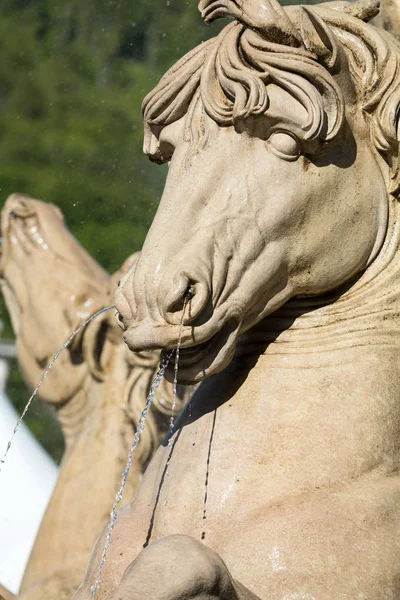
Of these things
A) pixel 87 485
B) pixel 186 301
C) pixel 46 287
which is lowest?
pixel 87 485

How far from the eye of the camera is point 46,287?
5.74 meters

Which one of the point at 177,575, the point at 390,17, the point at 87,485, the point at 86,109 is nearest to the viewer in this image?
the point at 177,575

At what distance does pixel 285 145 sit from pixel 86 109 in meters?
6.19

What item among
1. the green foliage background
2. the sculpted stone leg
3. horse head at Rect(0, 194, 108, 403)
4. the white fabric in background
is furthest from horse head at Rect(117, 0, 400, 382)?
the green foliage background

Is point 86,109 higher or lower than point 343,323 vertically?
lower

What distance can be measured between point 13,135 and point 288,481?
285 inches

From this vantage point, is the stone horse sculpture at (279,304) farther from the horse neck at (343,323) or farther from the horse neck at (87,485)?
the horse neck at (87,485)

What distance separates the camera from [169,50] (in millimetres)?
7430

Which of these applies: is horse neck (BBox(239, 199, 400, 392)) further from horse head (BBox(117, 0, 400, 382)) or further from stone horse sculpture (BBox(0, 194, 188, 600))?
stone horse sculpture (BBox(0, 194, 188, 600))

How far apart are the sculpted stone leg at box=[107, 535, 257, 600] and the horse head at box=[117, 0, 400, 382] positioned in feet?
1.28

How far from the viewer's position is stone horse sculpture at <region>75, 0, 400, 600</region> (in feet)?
9.12

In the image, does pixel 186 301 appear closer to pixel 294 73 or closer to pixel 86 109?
pixel 294 73

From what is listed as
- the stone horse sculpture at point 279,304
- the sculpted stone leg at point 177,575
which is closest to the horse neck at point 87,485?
the stone horse sculpture at point 279,304

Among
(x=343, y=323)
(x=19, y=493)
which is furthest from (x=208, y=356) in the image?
(x=19, y=493)
